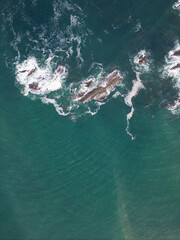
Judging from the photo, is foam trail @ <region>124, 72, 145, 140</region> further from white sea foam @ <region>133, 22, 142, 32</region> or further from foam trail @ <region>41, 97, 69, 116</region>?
foam trail @ <region>41, 97, 69, 116</region>

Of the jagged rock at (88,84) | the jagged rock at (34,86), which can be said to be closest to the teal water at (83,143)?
the jagged rock at (88,84)

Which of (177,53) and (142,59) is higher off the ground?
(142,59)

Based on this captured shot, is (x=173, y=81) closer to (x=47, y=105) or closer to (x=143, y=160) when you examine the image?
(x=143, y=160)

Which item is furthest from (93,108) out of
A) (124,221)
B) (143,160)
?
(124,221)

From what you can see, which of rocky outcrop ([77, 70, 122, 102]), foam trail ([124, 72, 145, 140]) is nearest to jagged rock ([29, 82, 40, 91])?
rocky outcrop ([77, 70, 122, 102])

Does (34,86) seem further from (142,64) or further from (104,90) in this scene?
(142,64)

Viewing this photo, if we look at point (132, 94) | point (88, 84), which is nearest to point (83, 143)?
point (88, 84)
